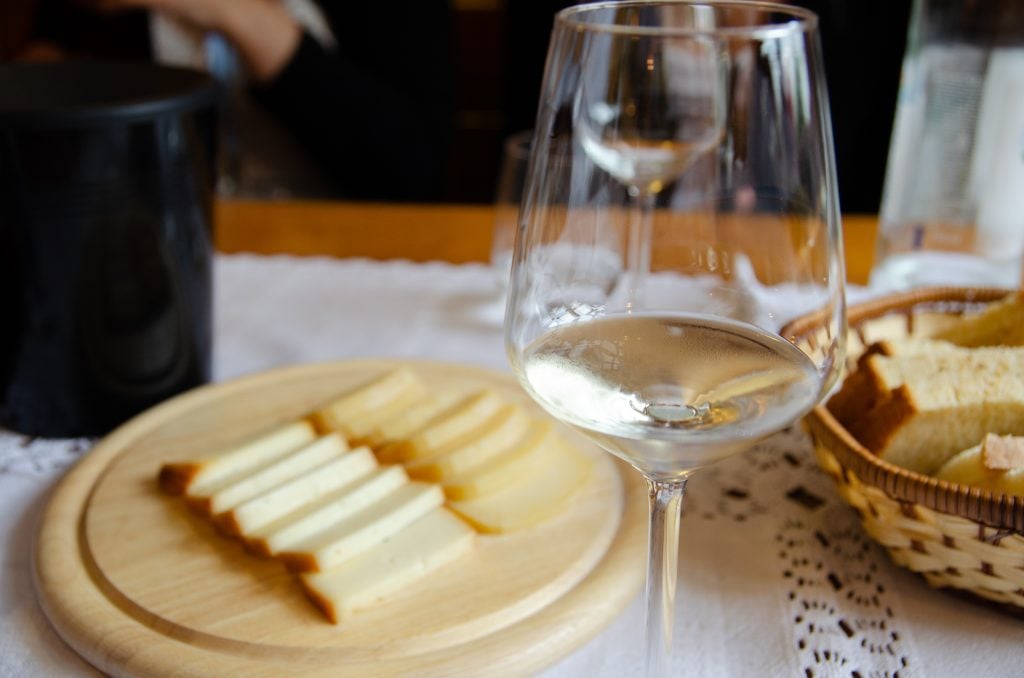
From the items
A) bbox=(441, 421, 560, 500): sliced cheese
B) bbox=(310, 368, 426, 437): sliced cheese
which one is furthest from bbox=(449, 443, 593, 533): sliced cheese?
bbox=(310, 368, 426, 437): sliced cheese

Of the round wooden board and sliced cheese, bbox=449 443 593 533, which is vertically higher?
sliced cheese, bbox=449 443 593 533

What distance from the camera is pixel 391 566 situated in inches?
20.8

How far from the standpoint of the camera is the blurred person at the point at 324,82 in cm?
148

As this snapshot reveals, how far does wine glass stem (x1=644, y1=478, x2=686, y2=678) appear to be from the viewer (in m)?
0.41

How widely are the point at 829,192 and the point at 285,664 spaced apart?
344 mm

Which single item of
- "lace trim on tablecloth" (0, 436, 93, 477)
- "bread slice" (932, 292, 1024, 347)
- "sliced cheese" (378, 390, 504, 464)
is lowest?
"lace trim on tablecloth" (0, 436, 93, 477)

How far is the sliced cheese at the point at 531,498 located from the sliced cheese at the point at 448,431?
53mm

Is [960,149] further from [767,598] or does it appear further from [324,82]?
[324,82]

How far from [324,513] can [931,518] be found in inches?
13.1

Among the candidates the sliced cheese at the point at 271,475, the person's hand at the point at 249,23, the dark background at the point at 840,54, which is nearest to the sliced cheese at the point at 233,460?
the sliced cheese at the point at 271,475

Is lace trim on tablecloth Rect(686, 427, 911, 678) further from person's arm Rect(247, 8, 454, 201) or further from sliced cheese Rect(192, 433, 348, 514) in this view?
person's arm Rect(247, 8, 454, 201)

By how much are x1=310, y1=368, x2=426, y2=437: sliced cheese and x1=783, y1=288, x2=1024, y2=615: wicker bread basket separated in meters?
0.30

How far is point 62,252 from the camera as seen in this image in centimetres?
65

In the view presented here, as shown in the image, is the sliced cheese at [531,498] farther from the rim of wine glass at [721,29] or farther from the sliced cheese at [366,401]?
the rim of wine glass at [721,29]
